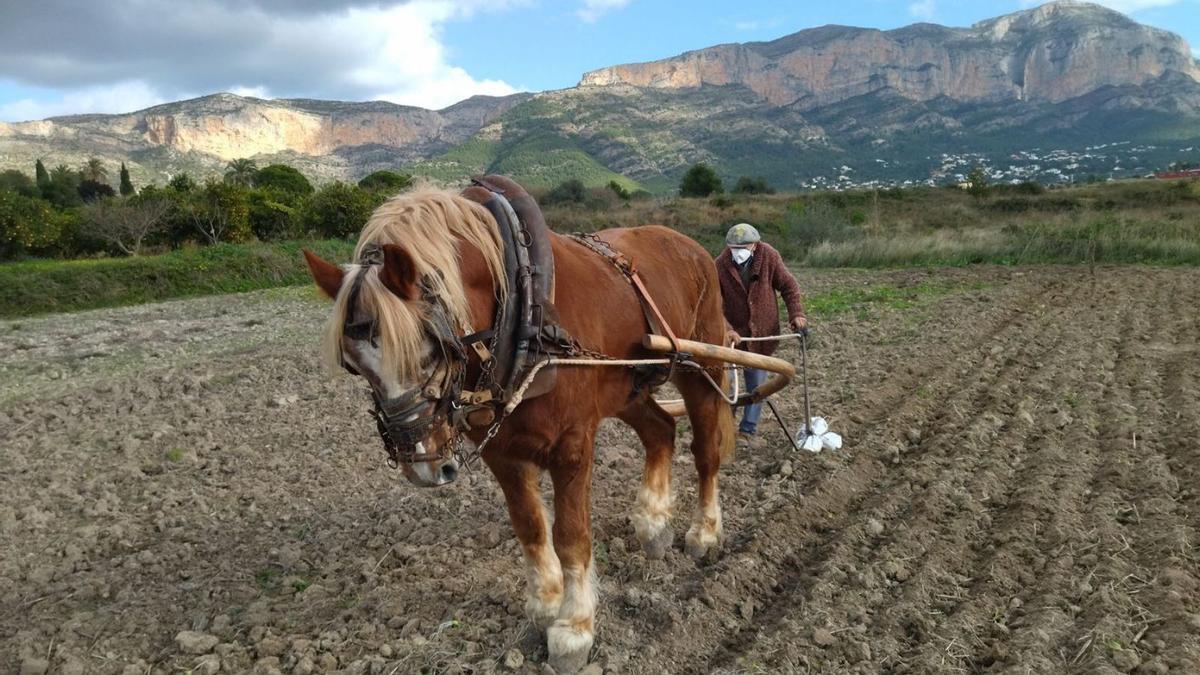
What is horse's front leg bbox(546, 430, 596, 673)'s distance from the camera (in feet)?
9.17

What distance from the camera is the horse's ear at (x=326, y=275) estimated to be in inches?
88.7

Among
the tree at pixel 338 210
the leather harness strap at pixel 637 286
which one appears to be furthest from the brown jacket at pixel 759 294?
the tree at pixel 338 210

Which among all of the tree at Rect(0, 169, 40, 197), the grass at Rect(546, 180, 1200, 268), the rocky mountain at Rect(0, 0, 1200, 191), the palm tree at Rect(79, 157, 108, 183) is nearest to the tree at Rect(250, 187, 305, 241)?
the grass at Rect(546, 180, 1200, 268)

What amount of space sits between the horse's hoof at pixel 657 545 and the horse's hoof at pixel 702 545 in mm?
125

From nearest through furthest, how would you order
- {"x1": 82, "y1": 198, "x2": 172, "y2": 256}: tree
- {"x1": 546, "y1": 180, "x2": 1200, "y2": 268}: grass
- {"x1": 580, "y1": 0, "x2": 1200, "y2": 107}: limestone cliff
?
A: {"x1": 546, "y1": 180, "x2": 1200, "y2": 268}: grass < {"x1": 82, "y1": 198, "x2": 172, "y2": 256}: tree < {"x1": 580, "y1": 0, "x2": 1200, "y2": 107}: limestone cliff

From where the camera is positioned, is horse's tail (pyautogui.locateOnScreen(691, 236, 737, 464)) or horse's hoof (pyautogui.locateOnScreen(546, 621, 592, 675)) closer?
horse's hoof (pyautogui.locateOnScreen(546, 621, 592, 675))

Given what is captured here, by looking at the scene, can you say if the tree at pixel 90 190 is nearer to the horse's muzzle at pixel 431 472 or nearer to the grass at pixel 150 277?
the grass at pixel 150 277

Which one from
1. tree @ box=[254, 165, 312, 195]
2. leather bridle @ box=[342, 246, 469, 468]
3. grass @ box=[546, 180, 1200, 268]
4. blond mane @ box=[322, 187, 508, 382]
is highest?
tree @ box=[254, 165, 312, 195]

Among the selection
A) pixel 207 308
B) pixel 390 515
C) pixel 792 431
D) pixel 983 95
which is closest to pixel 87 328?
pixel 207 308

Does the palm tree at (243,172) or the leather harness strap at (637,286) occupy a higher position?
the palm tree at (243,172)

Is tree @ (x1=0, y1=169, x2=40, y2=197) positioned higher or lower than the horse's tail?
higher

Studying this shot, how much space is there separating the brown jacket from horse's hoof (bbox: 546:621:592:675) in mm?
3053

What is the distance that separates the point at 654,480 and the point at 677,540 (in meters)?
0.40

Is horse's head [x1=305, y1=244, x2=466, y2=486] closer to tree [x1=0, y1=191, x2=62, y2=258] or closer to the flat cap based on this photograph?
the flat cap
